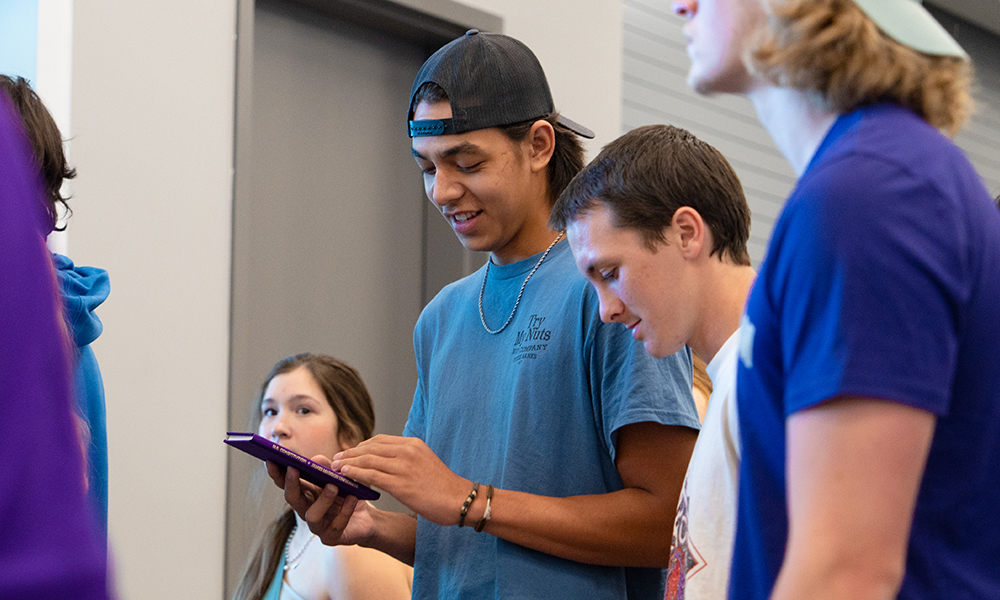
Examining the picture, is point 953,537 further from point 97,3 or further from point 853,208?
point 97,3

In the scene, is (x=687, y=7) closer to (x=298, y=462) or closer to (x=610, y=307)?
(x=610, y=307)

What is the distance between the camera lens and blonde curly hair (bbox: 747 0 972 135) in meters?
0.93

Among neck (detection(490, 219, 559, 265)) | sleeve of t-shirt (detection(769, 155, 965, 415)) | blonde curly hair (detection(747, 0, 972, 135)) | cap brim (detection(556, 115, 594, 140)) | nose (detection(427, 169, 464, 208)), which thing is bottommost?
neck (detection(490, 219, 559, 265))

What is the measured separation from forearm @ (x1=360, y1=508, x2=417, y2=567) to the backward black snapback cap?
0.79 metres

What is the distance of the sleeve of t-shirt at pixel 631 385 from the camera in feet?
5.77

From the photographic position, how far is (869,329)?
2.76ft

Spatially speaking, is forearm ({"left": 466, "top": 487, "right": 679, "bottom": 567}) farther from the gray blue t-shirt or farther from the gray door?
the gray door

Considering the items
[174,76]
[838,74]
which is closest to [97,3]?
[174,76]

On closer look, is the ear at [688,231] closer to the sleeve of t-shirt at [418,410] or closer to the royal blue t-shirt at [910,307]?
the royal blue t-shirt at [910,307]

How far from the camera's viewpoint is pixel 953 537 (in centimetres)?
90

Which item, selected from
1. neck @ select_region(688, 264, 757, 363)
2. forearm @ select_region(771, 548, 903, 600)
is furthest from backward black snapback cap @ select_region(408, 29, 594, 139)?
forearm @ select_region(771, 548, 903, 600)

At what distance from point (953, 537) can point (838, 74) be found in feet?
1.39

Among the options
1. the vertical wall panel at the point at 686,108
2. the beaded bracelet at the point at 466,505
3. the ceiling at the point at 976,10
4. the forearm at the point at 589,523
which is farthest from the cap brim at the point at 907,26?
the ceiling at the point at 976,10

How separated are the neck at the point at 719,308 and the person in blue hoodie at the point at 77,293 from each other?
1079 millimetres
